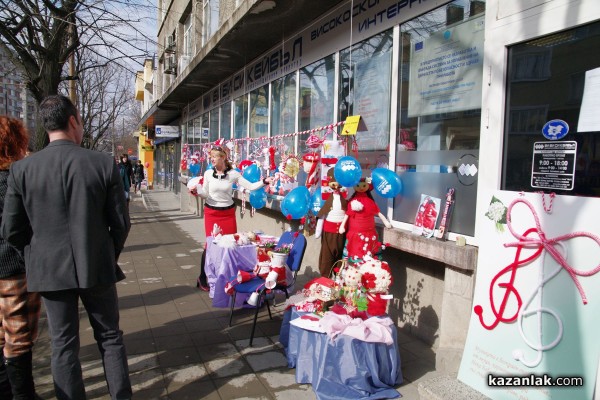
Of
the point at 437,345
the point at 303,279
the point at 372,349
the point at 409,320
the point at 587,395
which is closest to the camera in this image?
the point at 587,395

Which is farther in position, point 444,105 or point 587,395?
point 444,105

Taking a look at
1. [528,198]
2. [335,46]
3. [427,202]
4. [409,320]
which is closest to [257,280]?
[409,320]

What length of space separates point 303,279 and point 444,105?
3292 millimetres

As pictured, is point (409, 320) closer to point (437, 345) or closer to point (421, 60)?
point (437, 345)

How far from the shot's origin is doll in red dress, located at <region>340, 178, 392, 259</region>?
13.4ft

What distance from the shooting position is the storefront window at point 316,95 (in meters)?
6.03

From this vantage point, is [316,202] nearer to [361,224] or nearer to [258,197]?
[361,224]

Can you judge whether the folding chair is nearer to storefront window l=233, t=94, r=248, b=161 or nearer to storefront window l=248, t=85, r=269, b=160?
storefront window l=248, t=85, r=269, b=160

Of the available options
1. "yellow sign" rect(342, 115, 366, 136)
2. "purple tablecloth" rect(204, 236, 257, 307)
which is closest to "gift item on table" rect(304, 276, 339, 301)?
"purple tablecloth" rect(204, 236, 257, 307)

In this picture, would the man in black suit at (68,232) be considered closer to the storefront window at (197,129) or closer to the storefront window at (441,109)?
the storefront window at (441,109)

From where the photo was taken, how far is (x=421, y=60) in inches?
167

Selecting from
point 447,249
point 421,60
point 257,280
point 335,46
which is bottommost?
point 257,280

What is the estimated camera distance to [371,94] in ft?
16.5

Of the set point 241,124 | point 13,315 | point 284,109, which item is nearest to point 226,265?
point 13,315
